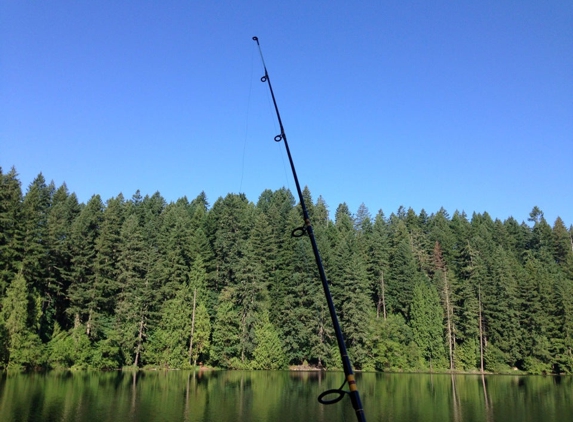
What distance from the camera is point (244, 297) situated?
60.3 meters

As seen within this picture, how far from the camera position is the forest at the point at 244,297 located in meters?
49.2

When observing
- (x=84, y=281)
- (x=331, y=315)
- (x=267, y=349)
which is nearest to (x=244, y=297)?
(x=267, y=349)

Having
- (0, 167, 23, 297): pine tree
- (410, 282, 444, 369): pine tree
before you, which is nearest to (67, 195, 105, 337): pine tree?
(0, 167, 23, 297): pine tree

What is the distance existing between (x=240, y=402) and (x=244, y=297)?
1271 inches

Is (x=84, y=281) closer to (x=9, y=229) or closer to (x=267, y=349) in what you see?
(x=9, y=229)

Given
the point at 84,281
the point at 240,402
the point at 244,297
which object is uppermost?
the point at 84,281

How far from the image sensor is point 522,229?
10731 cm

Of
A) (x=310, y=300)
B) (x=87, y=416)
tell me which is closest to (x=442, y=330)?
(x=310, y=300)

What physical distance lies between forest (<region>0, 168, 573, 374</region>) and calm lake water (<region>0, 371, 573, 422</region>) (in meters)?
13.2

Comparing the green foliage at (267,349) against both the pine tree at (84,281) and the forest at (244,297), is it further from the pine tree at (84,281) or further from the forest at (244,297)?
the pine tree at (84,281)

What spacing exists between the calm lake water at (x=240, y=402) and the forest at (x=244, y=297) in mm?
13161

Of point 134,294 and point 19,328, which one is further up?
point 134,294

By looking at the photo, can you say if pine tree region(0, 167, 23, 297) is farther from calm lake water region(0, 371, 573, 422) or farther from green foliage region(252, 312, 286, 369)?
green foliage region(252, 312, 286, 369)

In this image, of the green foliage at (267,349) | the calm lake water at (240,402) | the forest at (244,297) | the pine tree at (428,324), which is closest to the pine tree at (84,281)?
the forest at (244,297)
